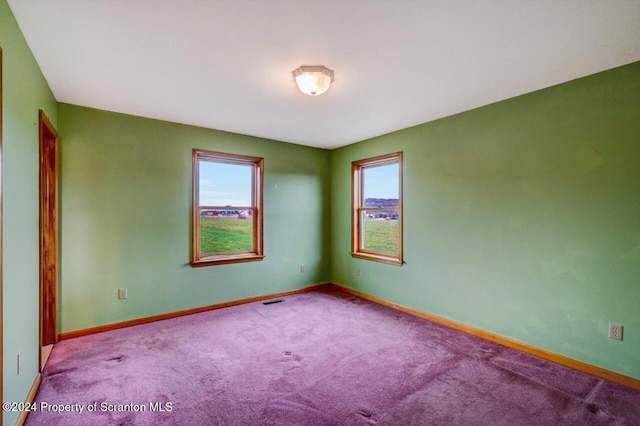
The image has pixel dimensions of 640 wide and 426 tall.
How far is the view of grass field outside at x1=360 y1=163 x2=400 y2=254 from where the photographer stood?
14.4 ft

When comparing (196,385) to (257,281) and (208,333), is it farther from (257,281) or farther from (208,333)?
(257,281)

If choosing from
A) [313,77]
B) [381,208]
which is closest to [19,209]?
[313,77]

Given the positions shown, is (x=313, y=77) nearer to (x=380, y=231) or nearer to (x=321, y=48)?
(x=321, y=48)

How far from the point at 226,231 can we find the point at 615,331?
4.35 m

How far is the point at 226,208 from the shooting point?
436cm

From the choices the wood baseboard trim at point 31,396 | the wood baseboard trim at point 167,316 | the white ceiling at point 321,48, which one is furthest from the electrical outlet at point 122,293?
the white ceiling at point 321,48

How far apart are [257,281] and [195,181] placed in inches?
67.9

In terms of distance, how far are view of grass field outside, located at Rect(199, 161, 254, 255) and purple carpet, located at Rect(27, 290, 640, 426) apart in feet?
4.11

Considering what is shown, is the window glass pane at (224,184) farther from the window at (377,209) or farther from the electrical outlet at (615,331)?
the electrical outlet at (615,331)

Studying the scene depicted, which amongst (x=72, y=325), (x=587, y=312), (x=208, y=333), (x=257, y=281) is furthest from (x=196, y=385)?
(x=587, y=312)

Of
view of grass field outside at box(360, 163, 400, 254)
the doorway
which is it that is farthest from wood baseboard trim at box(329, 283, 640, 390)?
the doorway

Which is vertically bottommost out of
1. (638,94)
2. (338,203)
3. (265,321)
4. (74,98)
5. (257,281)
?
(265,321)

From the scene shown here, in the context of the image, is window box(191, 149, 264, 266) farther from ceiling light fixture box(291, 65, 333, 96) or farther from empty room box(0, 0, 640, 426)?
ceiling light fixture box(291, 65, 333, 96)

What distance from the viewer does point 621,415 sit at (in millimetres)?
2006
